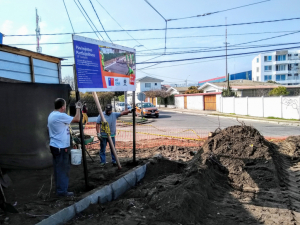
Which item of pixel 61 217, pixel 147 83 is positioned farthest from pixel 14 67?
pixel 147 83

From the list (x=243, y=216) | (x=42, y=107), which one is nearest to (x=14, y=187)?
(x=42, y=107)

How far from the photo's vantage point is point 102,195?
15.7 ft

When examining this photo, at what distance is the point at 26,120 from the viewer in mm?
5957

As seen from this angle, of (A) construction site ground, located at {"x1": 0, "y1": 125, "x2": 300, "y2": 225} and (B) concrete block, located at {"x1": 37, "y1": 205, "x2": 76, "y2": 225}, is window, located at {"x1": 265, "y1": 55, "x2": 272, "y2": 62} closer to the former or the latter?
(A) construction site ground, located at {"x1": 0, "y1": 125, "x2": 300, "y2": 225}

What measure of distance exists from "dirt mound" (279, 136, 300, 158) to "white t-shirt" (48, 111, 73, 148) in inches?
301

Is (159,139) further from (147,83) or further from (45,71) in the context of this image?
(147,83)

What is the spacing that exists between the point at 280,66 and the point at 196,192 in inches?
2976

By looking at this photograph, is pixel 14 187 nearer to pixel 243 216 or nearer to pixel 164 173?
pixel 164 173

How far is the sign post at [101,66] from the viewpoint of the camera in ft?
16.6

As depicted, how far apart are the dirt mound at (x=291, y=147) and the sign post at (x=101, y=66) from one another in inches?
243

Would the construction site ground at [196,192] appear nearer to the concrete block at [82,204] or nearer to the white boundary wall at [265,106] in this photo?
the concrete block at [82,204]

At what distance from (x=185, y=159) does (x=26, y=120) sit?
4884 millimetres

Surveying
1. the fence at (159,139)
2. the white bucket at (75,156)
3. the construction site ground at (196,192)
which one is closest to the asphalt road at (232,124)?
the fence at (159,139)

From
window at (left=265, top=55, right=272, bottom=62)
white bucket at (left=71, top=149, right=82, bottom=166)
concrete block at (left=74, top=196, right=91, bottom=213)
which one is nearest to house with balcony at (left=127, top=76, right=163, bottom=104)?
window at (left=265, top=55, right=272, bottom=62)
